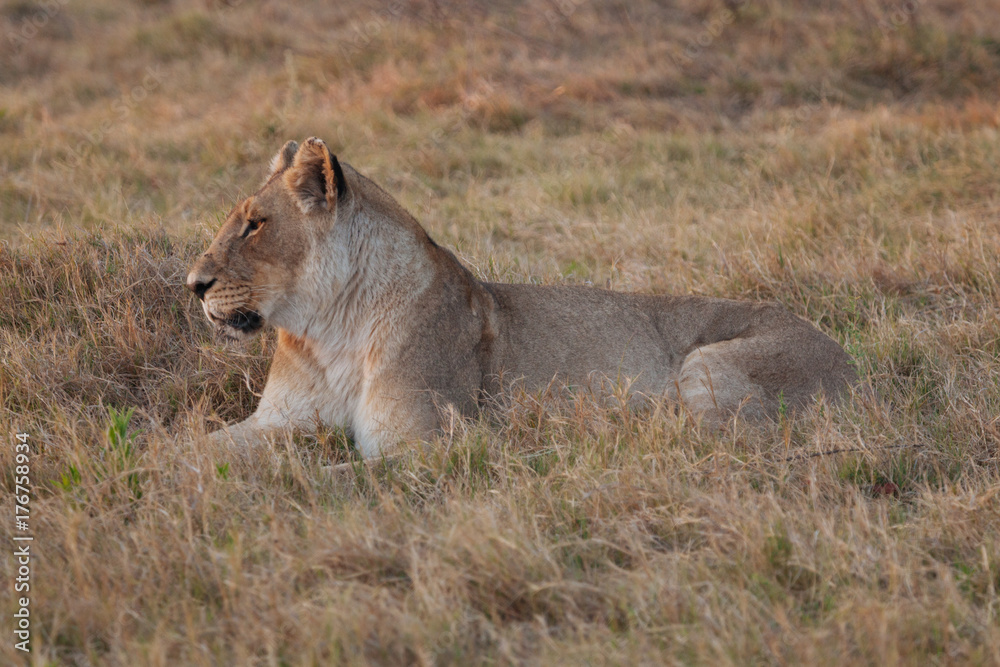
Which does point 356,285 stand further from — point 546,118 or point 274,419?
point 546,118

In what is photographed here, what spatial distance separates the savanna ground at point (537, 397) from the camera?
2623 millimetres

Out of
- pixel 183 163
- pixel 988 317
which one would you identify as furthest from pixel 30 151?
pixel 988 317

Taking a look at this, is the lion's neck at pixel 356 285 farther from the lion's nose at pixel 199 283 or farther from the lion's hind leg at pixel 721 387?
the lion's hind leg at pixel 721 387

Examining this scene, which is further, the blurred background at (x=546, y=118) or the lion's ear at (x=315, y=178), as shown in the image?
the blurred background at (x=546, y=118)

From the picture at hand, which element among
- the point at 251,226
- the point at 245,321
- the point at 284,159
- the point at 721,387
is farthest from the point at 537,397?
the point at 284,159

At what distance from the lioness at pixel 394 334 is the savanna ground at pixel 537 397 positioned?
0.21m

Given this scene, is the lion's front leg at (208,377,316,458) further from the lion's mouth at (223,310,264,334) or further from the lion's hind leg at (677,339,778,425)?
the lion's hind leg at (677,339,778,425)

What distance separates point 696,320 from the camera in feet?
15.1

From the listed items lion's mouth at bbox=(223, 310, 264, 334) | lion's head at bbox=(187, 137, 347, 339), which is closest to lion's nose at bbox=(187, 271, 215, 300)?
lion's head at bbox=(187, 137, 347, 339)

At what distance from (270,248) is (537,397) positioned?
1216 millimetres

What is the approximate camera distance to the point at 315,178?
389cm

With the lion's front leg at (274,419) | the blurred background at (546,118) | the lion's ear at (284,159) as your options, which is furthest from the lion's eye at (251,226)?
the blurred background at (546,118)

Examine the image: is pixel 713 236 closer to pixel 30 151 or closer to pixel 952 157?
pixel 952 157

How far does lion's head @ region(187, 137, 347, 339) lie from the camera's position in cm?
384
